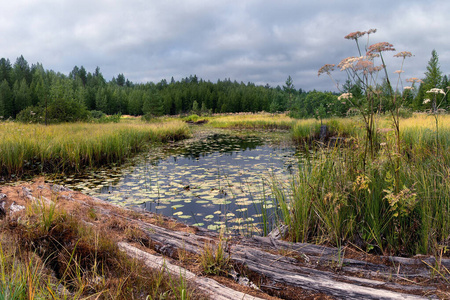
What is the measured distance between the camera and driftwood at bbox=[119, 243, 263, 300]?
1740 mm

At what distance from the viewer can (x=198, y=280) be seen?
1884 mm

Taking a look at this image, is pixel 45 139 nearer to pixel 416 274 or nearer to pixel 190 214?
pixel 190 214

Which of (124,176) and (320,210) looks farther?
(124,176)

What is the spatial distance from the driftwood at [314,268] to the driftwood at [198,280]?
0.80 feet

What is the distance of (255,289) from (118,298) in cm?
90

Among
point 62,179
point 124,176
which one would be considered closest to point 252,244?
point 124,176

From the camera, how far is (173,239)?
2535 mm

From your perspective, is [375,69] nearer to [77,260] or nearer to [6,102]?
[77,260]

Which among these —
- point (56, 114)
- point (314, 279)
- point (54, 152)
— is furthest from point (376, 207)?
point (56, 114)

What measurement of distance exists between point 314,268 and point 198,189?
3.44 m

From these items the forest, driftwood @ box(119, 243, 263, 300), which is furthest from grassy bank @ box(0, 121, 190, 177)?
the forest

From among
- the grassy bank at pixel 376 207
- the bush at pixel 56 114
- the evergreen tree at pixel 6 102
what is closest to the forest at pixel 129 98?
the evergreen tree at pixel 6 102

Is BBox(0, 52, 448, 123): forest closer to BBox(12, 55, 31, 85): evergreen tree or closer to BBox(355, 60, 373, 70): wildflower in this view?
BBox(12, 55, 31, 85): evergreen tree

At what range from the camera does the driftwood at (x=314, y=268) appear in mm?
1822
